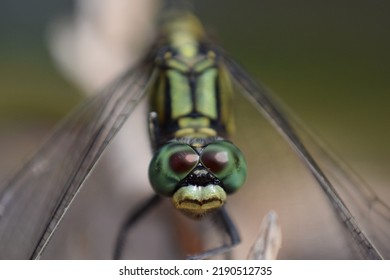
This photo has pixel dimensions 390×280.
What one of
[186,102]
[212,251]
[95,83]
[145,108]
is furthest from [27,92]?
[212,251]

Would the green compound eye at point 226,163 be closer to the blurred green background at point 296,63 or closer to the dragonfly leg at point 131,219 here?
the dragonfly leg at point 131,219

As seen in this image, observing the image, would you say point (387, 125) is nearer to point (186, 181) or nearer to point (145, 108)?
point (145, 108)

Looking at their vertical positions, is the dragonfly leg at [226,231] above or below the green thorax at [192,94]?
below

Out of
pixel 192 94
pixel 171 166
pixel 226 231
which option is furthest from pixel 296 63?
pixel 171 166

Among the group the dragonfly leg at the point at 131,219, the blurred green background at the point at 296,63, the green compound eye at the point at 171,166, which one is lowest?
the green compound eye at the point at 171,166

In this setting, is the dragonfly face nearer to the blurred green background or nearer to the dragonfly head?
the dragonfly head

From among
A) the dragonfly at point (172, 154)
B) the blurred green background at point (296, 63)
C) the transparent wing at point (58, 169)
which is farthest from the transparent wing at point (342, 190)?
the blurred green background at point (296, 63)

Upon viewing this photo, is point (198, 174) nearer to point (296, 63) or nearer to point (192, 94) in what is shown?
point (192, 94)
